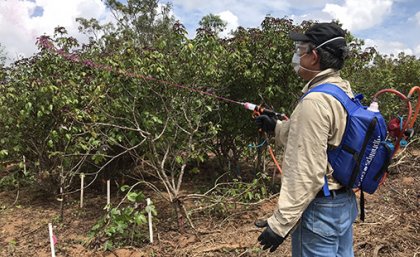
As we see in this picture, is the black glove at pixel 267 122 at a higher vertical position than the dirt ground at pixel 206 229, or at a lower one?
higher

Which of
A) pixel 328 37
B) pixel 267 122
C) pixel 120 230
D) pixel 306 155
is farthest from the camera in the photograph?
pixel 120 230

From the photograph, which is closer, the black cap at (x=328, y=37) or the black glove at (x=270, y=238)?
the black glove at (x=270, y=238)

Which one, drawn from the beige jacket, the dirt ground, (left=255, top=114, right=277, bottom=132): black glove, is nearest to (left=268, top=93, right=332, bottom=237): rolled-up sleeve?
the beige jacket

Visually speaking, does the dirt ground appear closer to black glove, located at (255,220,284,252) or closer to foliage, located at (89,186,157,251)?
foliage, located at (89,186,157,251)

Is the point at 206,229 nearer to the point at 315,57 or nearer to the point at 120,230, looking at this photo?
the point at 120,230

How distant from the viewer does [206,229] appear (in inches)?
188

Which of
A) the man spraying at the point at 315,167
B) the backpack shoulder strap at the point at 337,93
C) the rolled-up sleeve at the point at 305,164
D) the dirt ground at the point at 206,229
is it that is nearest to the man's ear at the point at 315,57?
the man spraying at the point at 315,167

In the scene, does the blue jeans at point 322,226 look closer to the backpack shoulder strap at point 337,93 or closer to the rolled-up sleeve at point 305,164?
the rolled-up sleeve at point 305,164

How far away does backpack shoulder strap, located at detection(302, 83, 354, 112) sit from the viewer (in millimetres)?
1865

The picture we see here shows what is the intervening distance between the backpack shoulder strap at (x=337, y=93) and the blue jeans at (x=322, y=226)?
0.46 m

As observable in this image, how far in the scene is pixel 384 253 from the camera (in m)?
3.77

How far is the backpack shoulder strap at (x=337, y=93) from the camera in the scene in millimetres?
1865

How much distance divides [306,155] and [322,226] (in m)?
0.40

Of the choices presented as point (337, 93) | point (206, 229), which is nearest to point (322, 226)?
A: point (337, 93)
